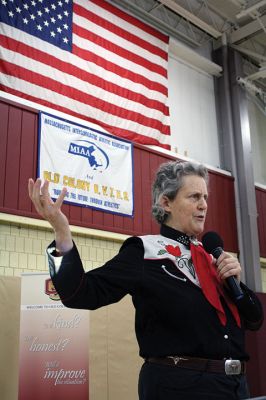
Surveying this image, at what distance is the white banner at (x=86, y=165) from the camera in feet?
21.2

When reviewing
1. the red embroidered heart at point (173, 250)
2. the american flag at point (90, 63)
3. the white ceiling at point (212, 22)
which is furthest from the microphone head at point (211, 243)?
the white ceiling at point (212, 22)

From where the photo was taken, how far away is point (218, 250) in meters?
2.02

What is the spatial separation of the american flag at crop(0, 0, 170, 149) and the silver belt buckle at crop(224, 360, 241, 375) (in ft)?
17.5

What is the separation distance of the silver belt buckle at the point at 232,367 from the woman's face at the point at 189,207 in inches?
21.1

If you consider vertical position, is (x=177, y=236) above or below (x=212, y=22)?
below

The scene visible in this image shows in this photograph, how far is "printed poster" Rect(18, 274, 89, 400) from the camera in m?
4.71

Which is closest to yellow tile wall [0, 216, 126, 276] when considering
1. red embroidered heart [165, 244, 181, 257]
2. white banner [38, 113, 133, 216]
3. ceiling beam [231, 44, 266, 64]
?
white banner [38, 113, 133, 216]

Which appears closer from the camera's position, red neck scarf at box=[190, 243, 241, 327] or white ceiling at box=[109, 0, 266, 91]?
red neck scarf at box=[190, 243, 241, 327]

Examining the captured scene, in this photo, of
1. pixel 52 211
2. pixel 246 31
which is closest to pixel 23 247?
Answer: pixel 52 211

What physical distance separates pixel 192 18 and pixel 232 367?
8740 mm

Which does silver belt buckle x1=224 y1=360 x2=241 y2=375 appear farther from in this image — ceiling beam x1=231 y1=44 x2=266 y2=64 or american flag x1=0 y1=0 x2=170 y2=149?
ceiling beam x1=231 y1=44 x2=266 y2=64

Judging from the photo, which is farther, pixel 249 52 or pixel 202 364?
pixel 249 52

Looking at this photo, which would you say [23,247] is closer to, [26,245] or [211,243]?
[26,245]

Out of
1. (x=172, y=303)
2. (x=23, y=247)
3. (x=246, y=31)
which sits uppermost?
(x=246, y=31)
